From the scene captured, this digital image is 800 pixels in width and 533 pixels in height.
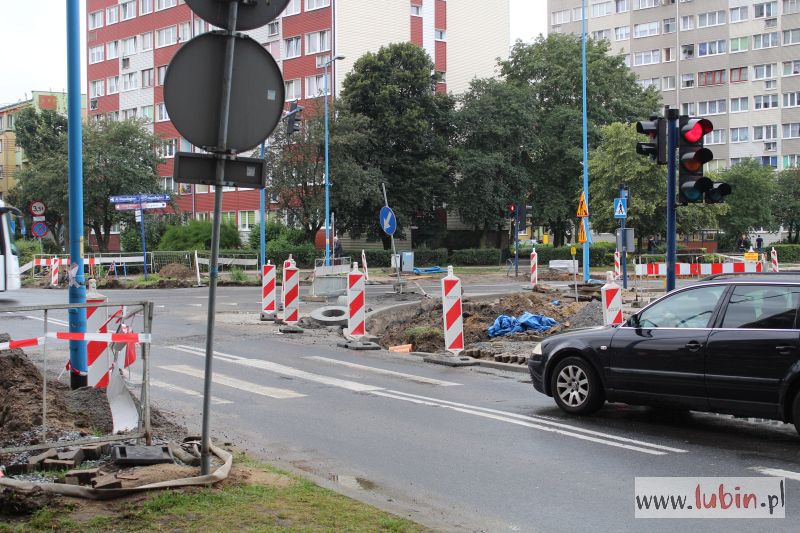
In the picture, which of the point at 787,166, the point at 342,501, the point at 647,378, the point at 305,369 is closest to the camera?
the point at 342,501

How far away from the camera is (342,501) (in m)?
5.99

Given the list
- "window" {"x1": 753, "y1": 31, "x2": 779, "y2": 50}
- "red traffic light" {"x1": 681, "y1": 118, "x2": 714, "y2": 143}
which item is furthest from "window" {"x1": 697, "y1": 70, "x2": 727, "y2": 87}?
"red traffic light" {"x1": 681, "y1": 118, "x2": 714, "y2": 143}

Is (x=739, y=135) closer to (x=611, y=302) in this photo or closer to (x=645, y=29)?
(x=645, y=29)

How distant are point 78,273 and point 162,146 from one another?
5133 cm

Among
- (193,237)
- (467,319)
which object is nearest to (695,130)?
(467,319)

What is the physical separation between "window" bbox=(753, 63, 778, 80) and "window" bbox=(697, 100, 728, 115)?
3.73 meters

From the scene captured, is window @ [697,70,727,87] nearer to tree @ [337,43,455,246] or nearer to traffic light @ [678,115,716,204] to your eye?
tree @ [337,43,455,246]

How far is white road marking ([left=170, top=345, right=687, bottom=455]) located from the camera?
8.29m

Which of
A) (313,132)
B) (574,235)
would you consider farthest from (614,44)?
(313,132)

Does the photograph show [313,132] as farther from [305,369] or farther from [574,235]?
[305,369]

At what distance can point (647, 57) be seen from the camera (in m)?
88.8

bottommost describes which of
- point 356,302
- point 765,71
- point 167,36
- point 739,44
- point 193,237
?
point 356,302

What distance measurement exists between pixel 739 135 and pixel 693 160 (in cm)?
7758

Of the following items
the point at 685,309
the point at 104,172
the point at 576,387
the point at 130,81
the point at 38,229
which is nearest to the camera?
the point at 685,309
